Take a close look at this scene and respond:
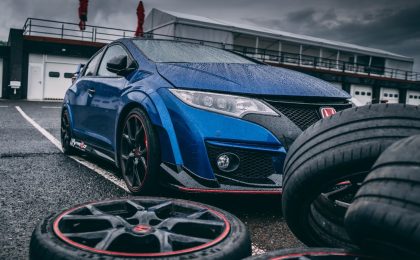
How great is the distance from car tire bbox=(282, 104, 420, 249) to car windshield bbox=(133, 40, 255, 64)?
1905mm

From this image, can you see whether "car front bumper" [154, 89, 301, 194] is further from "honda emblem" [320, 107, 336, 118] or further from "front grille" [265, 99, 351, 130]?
"honda emblem" [320, 107, 336, 118]

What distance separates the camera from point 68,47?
22219mm

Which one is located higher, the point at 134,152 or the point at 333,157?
the point at 333,157

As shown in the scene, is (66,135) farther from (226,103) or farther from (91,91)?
(226,103)

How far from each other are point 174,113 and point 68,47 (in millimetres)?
21363

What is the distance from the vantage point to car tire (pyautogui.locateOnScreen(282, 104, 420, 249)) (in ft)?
4.97

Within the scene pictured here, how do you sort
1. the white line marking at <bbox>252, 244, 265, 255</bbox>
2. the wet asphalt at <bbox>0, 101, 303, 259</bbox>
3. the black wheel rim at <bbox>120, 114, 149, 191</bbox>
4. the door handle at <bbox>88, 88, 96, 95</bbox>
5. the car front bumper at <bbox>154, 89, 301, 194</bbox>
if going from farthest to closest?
the door handle at <bbox>88, 88, 96, 95</bbox>
the black wheel rim at <bbox>120, 114, 149, 191</bbox>
the car front bumper at <bbox>154, 89, 301, 194</bbox>
the wet asphalt at <bbox>0, 101, 303, 259</bbox>
the white line marking at <bbox>252, 244, 265, 255</bbox>

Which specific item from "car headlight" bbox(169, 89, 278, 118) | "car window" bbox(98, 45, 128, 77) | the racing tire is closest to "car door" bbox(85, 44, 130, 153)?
"car window" bbox(98, 45, 128, 77)

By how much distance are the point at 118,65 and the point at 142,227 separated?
199 centimetres

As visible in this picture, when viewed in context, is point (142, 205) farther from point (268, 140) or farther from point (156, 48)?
point (156, 48)

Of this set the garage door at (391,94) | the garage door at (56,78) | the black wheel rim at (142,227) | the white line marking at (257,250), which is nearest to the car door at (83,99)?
the black wheel rim at (142,227)

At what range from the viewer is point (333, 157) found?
→ 1586 millimetres

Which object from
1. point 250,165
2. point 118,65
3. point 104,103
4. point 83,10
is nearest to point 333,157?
point 250,165

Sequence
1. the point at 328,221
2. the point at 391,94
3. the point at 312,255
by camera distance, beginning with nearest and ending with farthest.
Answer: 1. the point at 312,255
2. the point at 328,221
3. the point at 391,94
